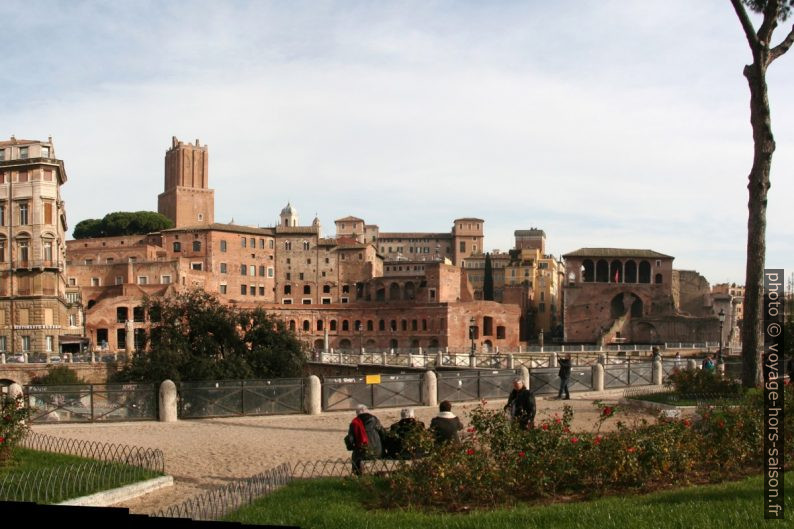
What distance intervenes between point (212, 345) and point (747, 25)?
76.3 ft

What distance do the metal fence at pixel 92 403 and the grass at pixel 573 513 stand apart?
10.6 metres

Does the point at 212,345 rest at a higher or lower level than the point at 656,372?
higher

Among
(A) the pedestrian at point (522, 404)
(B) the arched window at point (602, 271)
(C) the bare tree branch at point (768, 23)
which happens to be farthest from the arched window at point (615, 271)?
(A) the pedestrian at point (522, 404)

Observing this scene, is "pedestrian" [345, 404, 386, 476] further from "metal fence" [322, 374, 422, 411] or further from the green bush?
"metal fence" [322, 374, 422, 411]

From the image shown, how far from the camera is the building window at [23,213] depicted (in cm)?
4925

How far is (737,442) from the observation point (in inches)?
431

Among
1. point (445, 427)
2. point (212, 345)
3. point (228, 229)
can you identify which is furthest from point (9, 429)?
point (228, 229)

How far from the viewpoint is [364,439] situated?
39.2ft

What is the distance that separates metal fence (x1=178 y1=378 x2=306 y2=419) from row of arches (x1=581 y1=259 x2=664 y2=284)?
63.3m

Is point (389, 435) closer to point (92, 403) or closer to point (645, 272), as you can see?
point (92, 403)

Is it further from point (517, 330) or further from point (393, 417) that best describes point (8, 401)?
point (517, 330)

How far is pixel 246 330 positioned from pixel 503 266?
7197cm

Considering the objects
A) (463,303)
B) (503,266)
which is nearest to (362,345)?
(463,303)

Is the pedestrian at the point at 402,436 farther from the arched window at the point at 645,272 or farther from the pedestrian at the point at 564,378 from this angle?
the arched window at the point at 645,272
